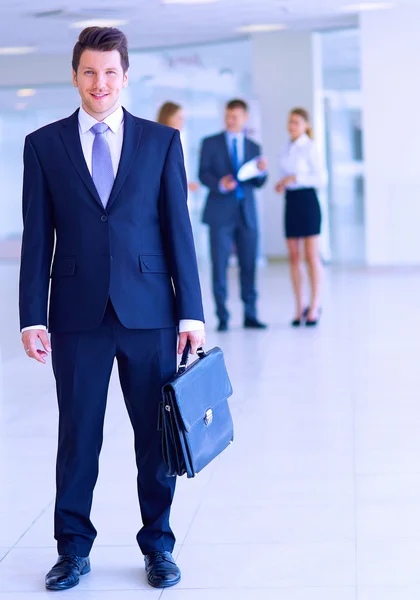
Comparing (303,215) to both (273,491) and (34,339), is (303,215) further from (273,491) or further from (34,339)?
(34,339)

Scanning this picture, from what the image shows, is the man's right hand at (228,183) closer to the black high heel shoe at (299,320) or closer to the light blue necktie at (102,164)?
the black high heel shoe at (299,320)

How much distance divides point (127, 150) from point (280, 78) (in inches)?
462

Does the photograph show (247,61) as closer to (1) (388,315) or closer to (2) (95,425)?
(1) (388,315)

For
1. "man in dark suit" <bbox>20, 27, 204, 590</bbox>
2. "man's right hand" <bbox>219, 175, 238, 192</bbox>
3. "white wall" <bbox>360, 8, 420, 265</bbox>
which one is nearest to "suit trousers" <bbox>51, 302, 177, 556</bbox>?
"man in dark suit" <bbox>20, 27, 204, 590</bbox>

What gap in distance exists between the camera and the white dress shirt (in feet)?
9.38

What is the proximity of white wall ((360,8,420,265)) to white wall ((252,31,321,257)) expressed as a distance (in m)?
1.53

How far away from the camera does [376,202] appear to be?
42.9ft

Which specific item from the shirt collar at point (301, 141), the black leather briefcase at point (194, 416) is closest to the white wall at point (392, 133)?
the shirt collar at point (301, 141)

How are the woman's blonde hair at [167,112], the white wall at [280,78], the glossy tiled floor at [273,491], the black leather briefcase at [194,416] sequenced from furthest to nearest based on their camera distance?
the white wall at [280,78]
the woman's blonde hair at [167,112]
the glossy tiled floor at [273,491]
the black leather briefcase at [194,416]

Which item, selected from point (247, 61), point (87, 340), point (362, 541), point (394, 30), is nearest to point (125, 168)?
point (87, 340)

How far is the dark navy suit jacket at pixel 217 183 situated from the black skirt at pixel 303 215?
303 millimetres

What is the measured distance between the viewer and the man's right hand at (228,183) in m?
8.00

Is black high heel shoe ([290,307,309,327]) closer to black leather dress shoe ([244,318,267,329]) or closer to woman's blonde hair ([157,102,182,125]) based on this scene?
black leather dress shoe ([244,318,267,329])

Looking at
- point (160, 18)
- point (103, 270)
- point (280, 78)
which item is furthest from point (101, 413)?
point (280, 78)
